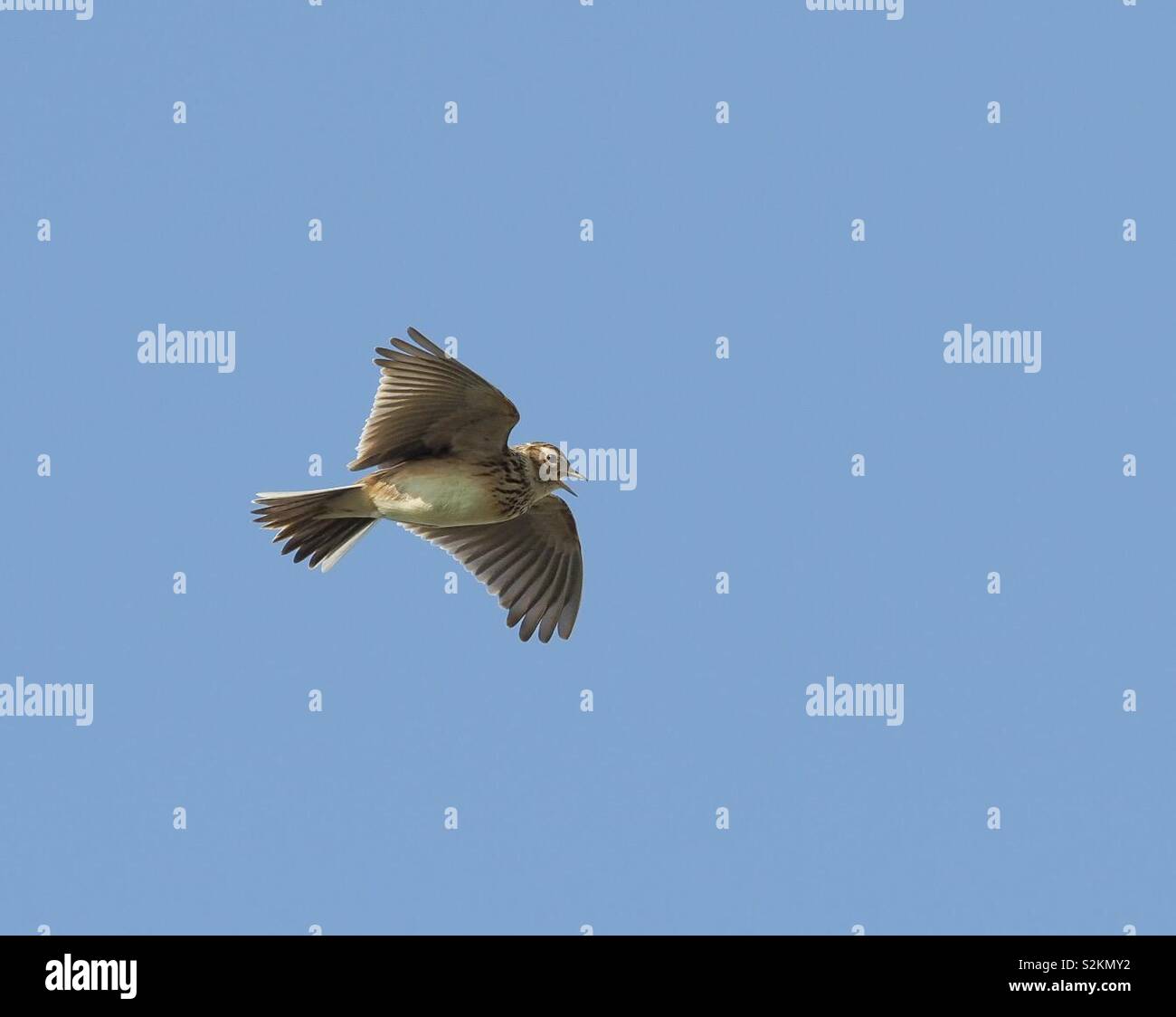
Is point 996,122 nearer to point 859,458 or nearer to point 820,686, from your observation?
point 859,458

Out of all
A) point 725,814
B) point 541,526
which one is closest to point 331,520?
point 541,526

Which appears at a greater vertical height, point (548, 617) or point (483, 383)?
point (483, 383)

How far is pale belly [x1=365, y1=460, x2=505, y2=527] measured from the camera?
11383 millimetres

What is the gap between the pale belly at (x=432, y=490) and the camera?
11.4 meters

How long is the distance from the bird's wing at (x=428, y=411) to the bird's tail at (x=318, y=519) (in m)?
0.25

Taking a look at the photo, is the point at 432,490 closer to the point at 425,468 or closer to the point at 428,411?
the point at 425,468

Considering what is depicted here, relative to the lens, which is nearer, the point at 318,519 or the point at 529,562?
the point at 318,519

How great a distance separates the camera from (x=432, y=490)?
37.3ft

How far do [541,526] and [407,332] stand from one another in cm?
227

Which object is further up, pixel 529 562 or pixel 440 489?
pixel 440 489

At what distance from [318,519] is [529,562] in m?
1.83

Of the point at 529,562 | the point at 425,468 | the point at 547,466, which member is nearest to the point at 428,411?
the point at 425,468

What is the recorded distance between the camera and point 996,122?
15109 mm

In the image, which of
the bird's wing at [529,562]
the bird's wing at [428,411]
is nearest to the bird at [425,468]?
the bird's wing at [428,411]
